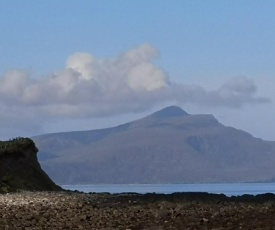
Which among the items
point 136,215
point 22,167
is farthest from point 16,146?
point 136,215

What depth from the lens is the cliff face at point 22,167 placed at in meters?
76.7

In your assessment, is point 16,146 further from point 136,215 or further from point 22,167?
point 136,215

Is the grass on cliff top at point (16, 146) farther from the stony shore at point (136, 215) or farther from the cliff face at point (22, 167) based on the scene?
the stony shore at point (136, 215)

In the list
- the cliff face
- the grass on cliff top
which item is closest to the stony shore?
the cliff face

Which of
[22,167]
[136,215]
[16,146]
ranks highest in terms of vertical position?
[16,146]

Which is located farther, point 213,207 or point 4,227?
point 213,207

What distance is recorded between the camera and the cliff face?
252 feet

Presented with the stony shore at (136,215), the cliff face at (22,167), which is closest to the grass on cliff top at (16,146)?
the cliff face at (22,167)

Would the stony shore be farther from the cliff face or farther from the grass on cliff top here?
the grass on cliff top

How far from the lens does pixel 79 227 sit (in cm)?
3281

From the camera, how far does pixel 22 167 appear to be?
266 ft

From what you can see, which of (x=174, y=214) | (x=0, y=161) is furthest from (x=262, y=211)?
(x=0, y=161)

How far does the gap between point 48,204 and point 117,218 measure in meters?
10.2

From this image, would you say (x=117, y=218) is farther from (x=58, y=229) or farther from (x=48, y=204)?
(x=48, y=204)
